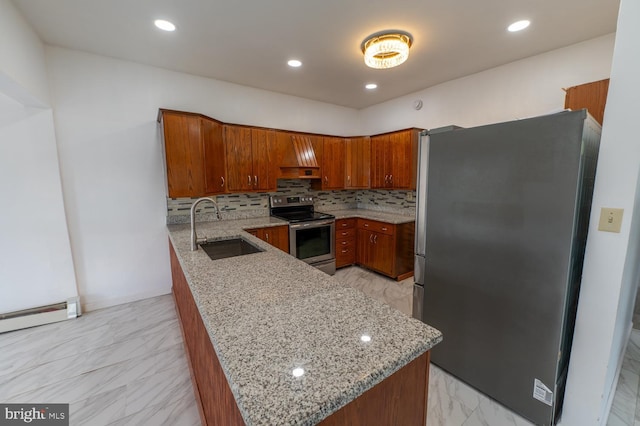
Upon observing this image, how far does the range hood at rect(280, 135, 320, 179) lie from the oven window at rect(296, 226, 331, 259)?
86 centimetres

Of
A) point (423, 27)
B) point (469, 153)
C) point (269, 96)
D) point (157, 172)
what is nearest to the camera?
point (469, 153)

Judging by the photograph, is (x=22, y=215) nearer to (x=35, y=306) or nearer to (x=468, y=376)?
(x=35, y=306)

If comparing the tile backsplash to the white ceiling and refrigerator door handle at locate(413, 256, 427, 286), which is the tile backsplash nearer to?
the white ceiling

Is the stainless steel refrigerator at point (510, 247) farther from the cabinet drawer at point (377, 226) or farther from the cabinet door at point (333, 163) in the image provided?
the cabinet door at point (333, 163)

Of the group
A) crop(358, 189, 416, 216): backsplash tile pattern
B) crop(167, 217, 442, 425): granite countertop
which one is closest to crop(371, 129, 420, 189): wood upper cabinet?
crop(358, 189, 416, 216): backsplash tile pattern

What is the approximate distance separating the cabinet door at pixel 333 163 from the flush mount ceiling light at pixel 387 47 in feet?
5.73

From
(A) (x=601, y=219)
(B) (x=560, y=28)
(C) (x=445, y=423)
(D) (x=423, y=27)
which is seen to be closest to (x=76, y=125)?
(D) (x=423, y=27)

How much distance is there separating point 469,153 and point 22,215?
397cm

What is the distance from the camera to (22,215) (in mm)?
2467

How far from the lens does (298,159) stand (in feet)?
12.4

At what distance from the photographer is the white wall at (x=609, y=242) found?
1.20 meters

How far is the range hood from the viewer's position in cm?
373

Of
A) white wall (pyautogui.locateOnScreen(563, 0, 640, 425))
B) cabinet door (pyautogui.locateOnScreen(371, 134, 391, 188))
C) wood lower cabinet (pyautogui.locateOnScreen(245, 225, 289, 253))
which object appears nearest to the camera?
white wall (pyautogui.locateOnScreen(563, 0, 640, 425))

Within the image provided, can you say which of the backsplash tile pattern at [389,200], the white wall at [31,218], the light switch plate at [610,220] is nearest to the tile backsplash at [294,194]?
the backsplash tile pattern at [389,200]
